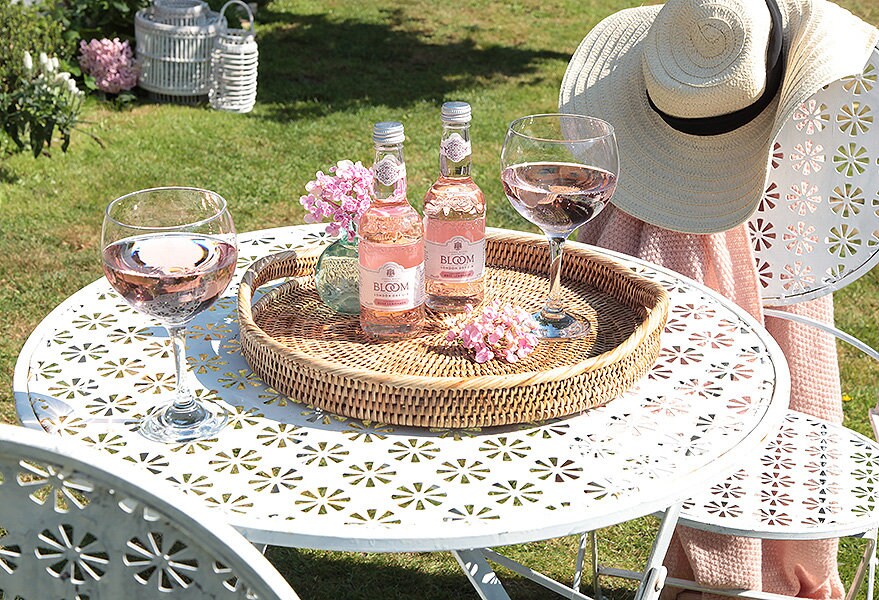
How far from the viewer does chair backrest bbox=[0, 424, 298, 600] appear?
1.06 meters

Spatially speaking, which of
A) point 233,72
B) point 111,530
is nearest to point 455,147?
point 111,530

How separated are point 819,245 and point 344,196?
145 cm

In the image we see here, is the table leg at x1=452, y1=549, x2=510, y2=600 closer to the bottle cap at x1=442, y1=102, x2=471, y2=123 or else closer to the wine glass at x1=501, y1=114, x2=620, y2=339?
the wine glass at x1=501, y1=114, x2=620, y2=339

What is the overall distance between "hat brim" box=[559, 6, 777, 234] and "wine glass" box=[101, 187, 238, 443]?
1.34 metres

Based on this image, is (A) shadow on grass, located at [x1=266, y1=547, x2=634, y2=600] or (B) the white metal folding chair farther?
(A) shadow on grass, located at [x1=266, y1=547, x2=634, y2=600]

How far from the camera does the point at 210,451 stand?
1593 mm

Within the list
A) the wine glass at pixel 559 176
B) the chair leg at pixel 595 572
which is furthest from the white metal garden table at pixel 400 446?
the chair leg at pixel 595 572

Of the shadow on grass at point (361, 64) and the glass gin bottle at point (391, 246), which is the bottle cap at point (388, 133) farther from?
the shadow on grass at point (361, 64)

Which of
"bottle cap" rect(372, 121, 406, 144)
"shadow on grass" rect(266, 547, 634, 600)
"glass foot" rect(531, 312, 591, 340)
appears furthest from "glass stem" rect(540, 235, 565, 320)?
"shadow on grass" rect(266, 547, 634, 600)

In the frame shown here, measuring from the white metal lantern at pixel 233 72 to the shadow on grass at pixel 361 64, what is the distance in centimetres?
19

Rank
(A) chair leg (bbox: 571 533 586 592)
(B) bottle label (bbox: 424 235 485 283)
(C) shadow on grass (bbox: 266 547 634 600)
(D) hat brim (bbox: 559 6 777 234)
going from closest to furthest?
(B) bottle label (bbox: 424 235 485 283)
(D) hat brim (bbox: 559 6 777 234)
(A) chair leg (bbox: 571 533 586 592)
(C) shadow on grass (bbox: 266 547 634 600)

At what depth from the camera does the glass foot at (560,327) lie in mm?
1919

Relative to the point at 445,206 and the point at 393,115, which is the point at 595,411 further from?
the point at 393,115

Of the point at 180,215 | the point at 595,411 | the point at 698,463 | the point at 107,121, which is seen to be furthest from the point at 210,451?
the point at 107,121
